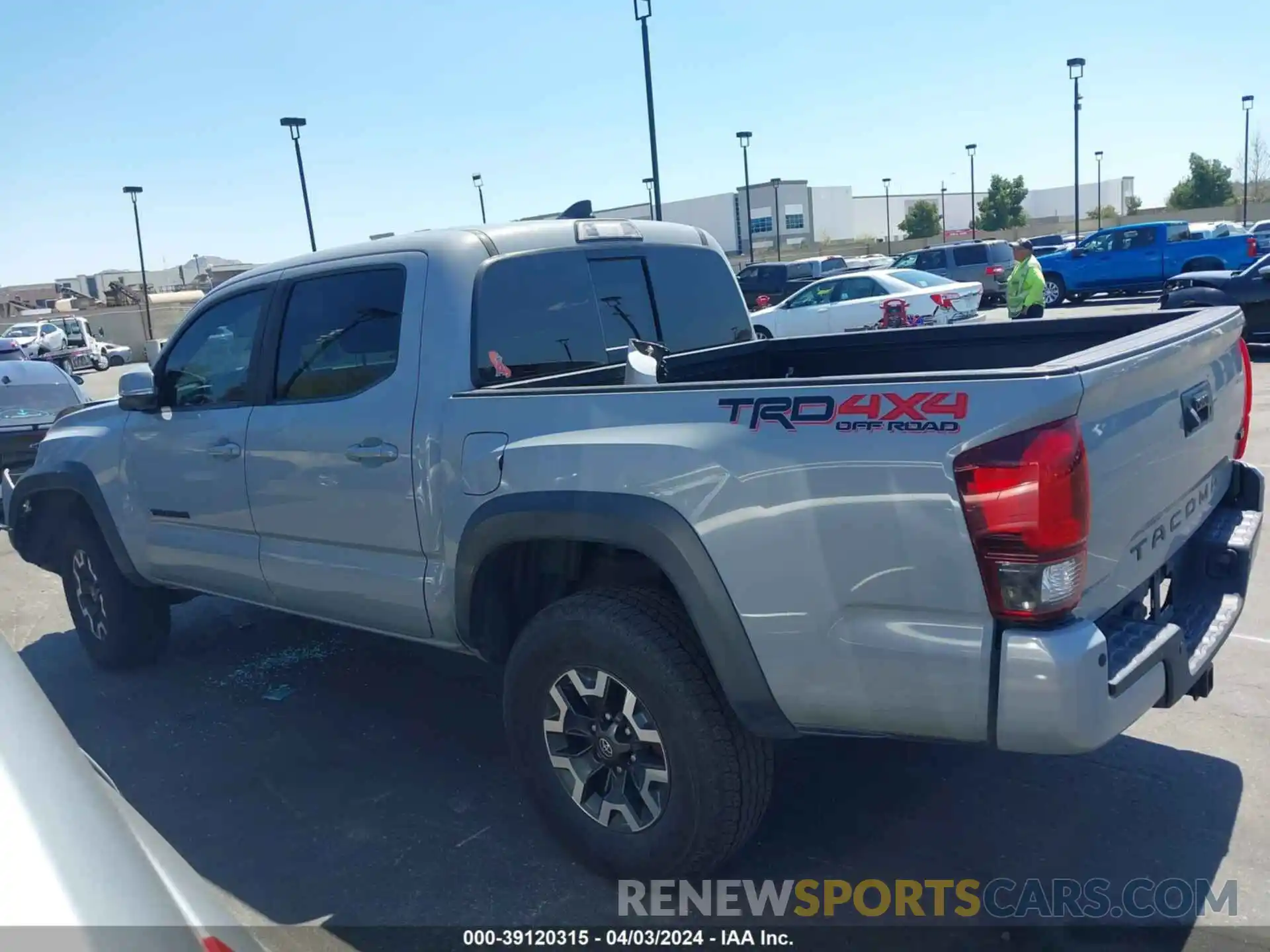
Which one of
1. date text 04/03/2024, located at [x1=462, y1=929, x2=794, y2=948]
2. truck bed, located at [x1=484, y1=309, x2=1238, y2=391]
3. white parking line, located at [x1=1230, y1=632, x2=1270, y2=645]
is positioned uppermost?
truck bed, located at [x1=484, y1=309, x2=1238, y2=391]

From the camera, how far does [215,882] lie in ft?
11.4

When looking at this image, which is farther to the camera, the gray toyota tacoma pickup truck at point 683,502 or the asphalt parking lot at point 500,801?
the asphalt parking lot at point 500,801

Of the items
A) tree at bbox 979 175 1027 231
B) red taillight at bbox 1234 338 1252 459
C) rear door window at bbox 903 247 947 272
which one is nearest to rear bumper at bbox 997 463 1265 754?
red taillight at bbox 1234 338 1252 459

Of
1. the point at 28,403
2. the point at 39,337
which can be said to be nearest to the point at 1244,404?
the point at 28,403

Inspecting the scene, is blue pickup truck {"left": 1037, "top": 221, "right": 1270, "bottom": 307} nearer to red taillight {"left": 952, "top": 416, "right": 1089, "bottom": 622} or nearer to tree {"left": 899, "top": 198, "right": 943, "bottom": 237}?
red taillight {"left": 952, "top": 416, "right": 1089, "bottom": 622}

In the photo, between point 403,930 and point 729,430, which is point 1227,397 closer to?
point 729,430

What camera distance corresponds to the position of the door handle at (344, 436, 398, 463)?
3.71 metres

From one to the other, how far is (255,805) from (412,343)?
73.7 inches

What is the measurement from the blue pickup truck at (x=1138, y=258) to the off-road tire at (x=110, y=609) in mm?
21088

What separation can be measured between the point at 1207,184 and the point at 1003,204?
476 inches

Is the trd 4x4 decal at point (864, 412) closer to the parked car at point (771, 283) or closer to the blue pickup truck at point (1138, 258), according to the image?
the blue pickup truck at point (1138, 258)

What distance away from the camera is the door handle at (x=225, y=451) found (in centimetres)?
439

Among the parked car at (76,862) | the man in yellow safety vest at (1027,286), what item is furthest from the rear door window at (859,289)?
the parked car at (76,862)

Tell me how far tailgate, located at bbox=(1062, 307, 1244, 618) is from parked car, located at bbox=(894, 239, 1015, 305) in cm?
2332
